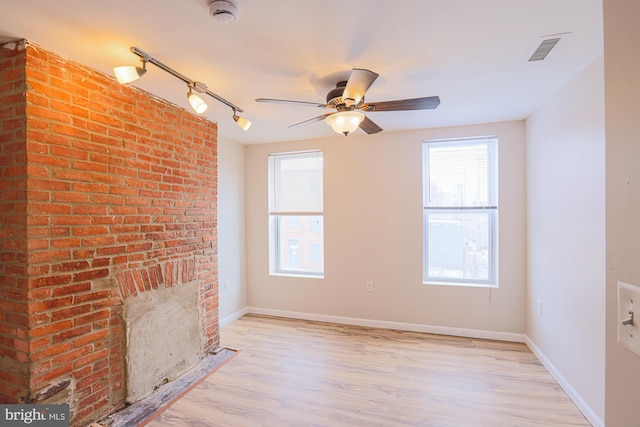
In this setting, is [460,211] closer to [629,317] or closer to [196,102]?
[629,317]

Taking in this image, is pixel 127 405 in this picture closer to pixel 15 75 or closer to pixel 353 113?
pixel 15 75

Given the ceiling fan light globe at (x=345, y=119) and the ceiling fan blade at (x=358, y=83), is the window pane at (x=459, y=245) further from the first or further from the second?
the ceiling fan blade at (x=358, y=83)

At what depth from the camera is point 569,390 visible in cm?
214

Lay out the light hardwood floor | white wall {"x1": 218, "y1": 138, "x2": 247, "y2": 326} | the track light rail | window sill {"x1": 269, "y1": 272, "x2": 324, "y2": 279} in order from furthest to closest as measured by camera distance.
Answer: window sill {"x1": 269, "y1": 272, "x2": 324, "y2": 279}, white wall {"x1": 218, "y1": 138, "x2": 247, "y2": 326}, the light hardwood floor, the track light rail

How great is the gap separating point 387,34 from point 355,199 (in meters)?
2.19

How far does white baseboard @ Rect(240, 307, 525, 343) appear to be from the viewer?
3076 millimetres

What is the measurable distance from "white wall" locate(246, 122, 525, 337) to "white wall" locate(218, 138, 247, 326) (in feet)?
0.98

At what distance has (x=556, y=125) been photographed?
2318 millimetres

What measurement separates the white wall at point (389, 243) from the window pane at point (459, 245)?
153 mm

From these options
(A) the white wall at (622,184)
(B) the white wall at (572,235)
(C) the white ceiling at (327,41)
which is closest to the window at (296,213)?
(C) the white ceiling at (327,41)

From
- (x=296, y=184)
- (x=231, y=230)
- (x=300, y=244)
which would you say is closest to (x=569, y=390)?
(x=300, y=244)

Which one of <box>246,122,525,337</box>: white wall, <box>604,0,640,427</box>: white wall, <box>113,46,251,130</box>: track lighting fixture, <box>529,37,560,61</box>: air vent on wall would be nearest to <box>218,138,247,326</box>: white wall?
<box>246,122,525,337</box>: white wall

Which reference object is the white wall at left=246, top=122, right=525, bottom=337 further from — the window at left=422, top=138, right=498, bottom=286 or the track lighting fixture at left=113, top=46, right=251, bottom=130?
the track lighting fixture at left=113, top=46, right=251, bottom=130

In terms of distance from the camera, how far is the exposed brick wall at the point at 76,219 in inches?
61.9
